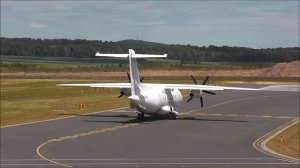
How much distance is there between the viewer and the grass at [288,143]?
37750 millimetres

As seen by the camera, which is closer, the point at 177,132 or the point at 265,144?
the point at 265,144

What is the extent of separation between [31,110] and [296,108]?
32048 millimetres

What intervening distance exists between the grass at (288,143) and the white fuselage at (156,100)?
12.2m

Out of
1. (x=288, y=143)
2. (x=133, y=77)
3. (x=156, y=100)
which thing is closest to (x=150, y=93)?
(x=156, y=100)

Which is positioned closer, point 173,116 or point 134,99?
point 134,99

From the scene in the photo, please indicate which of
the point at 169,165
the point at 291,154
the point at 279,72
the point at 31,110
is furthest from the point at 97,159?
the point at 279,72

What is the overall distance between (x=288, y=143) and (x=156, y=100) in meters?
14.5

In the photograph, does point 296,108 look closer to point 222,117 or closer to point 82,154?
point 222,117

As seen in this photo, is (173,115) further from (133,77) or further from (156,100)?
(133,77)

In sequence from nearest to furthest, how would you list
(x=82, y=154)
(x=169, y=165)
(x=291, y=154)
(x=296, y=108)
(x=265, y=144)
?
(x=169, y=165)
(x=82, y=154)
(x=291, y=154)
(x=265, y=144)
(x=296, y=108)

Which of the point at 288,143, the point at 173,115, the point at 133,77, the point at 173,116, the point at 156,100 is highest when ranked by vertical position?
the point at 133,77

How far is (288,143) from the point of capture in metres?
41.5

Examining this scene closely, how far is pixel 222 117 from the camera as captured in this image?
188 feet

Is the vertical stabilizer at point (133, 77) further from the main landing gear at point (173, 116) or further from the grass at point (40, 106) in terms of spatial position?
the grass at point (40, 106)
